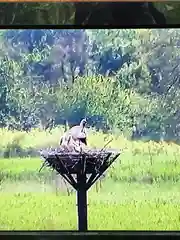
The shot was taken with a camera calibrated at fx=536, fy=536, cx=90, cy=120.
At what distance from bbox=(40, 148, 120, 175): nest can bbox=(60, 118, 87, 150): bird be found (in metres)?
0.04

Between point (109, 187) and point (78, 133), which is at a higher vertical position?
point (78, 133)

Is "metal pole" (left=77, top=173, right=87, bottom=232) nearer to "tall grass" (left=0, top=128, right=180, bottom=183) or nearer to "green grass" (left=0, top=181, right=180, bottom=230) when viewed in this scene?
"green grass" (left=0, top=181, right=180, bottom=230)

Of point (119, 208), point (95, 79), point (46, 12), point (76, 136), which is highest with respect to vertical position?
point (46, 12)

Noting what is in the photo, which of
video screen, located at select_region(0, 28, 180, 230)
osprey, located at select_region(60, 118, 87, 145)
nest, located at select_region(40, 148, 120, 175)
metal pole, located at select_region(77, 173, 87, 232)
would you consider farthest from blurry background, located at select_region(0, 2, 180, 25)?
metal pole, located at select_region(77, 173, 87, 232)

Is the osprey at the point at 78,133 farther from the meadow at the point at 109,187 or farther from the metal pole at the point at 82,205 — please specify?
the metal pole at the point at 82,205

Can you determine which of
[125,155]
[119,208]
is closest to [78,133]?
[125,155]

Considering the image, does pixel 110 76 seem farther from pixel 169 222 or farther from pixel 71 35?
pixel 169 222

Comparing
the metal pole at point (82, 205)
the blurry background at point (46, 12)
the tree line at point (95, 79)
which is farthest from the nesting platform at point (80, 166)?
the blurry background at point (46, 12)

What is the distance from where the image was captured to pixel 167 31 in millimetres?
2326

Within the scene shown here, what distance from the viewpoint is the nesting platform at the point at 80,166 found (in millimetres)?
2371

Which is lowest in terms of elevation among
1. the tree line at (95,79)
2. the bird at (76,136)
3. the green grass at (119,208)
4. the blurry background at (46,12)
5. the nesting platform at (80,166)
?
the green grass at (119,208)

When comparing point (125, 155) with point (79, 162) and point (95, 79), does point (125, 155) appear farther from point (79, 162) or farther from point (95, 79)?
point (95, 79)

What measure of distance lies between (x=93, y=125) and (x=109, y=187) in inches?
11.1

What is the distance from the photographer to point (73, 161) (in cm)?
238
